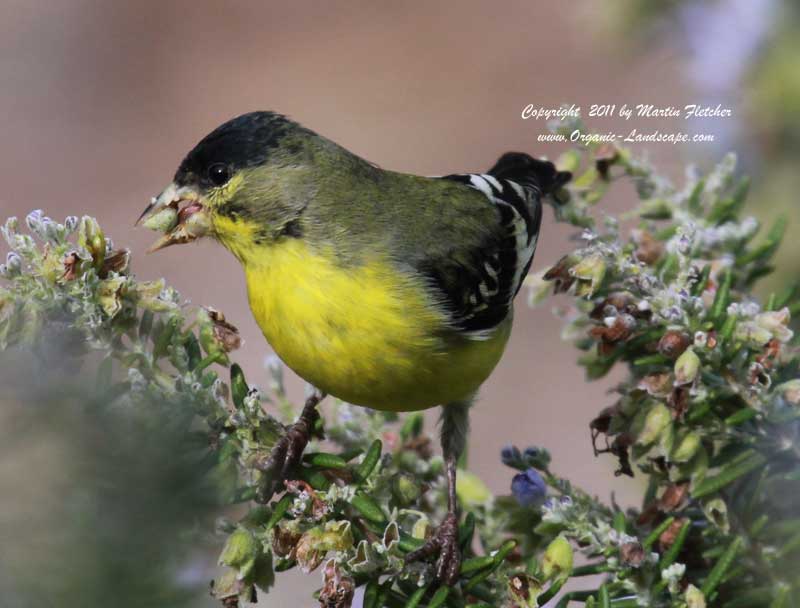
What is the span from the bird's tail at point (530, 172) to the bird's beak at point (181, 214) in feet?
2.98

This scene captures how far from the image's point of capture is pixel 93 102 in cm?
788

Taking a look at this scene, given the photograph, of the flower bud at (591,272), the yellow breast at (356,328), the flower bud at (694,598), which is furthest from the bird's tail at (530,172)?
the flower bud at (694,598)

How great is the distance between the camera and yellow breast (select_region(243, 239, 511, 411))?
2.14 metres

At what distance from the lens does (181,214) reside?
7.61 feet

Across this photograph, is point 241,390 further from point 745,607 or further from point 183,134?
point 183,134

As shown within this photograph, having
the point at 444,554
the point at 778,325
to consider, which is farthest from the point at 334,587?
the point at 778,325

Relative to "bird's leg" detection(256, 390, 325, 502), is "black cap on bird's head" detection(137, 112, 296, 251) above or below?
above

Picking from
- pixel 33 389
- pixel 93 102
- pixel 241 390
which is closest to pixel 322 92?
pixel 93 102

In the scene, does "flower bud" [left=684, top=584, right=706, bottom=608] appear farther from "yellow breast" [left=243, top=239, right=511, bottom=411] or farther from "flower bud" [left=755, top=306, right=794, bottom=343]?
"yellow breast" [left=243, top=239, right=511, bottom=411]

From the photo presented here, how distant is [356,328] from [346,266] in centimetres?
18

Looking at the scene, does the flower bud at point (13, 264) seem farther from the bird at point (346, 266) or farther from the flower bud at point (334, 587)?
the bird at point (346, 266)

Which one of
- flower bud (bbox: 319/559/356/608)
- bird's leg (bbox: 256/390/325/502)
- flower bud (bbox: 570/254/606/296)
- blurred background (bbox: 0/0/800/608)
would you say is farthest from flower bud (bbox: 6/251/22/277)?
blurred background (bbox: 0/0/800/608)

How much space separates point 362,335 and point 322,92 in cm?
614

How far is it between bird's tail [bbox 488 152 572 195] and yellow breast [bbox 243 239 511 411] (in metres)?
0.57
